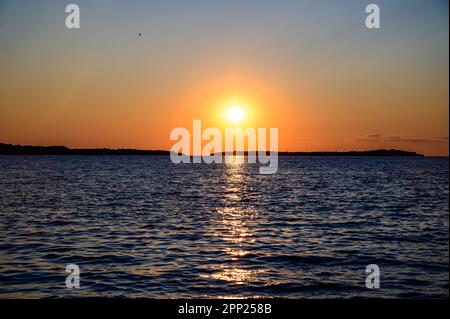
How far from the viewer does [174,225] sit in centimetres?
3017

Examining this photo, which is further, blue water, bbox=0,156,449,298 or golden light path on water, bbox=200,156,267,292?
golden light path on water, bbox=200,156,267,292

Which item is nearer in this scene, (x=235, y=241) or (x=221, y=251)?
(x=221, y=251)

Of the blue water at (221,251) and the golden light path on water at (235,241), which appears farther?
the golden light path on water at (235,241)
